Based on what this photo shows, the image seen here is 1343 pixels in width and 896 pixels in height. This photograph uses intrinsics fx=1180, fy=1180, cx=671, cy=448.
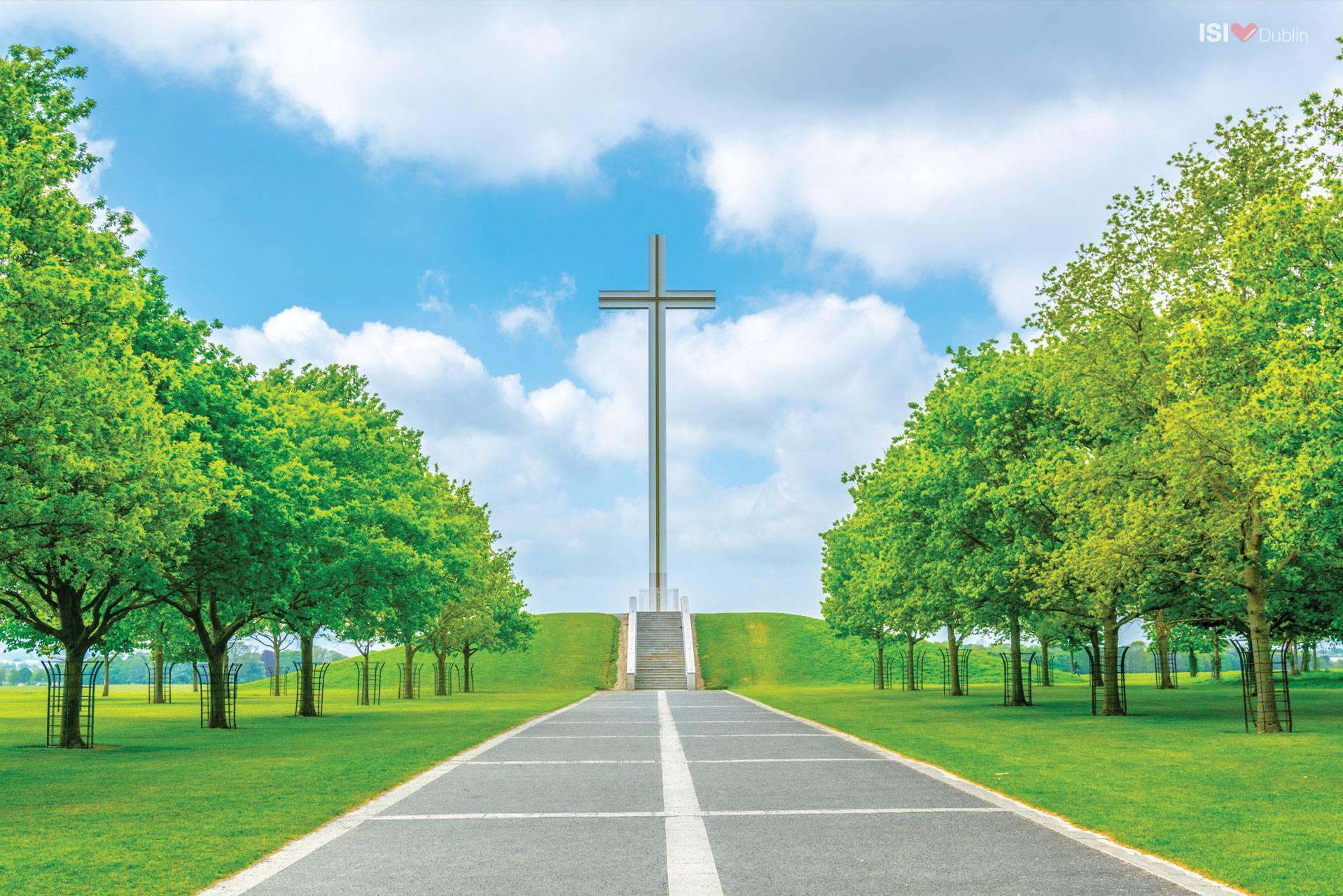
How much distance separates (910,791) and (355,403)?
36491mm

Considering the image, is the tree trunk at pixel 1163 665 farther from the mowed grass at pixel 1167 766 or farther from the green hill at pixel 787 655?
the green hill at pixel 787 655

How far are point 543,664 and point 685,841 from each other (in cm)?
7166

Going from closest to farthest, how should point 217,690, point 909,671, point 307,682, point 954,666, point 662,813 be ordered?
point 662,813 < point 217,690 < point 307,682 < point 954,666 < point 909,671

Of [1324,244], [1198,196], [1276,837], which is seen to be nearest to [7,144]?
[1276,837]

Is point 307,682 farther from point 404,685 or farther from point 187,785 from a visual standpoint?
point 404,685

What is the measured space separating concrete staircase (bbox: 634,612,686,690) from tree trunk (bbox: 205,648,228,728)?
3734cm

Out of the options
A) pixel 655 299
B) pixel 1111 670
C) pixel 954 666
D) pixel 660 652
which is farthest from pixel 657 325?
pixel 1111 670

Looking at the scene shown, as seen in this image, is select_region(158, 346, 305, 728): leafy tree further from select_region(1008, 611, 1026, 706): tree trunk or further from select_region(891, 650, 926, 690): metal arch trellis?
select_region(891, 650, 926, 690): metal arch trellis

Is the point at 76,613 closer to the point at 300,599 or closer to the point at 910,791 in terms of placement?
the point at 300,599

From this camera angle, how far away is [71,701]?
25.7 m

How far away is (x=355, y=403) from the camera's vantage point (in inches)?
1842

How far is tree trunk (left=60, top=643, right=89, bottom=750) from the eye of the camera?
25.3 m

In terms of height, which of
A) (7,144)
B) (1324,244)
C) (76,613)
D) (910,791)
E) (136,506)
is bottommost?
(910,791)

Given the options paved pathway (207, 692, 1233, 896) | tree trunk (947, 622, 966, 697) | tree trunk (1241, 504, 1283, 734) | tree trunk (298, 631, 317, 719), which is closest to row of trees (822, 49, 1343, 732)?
tree trunk (1241, 504, 1283, 734)
